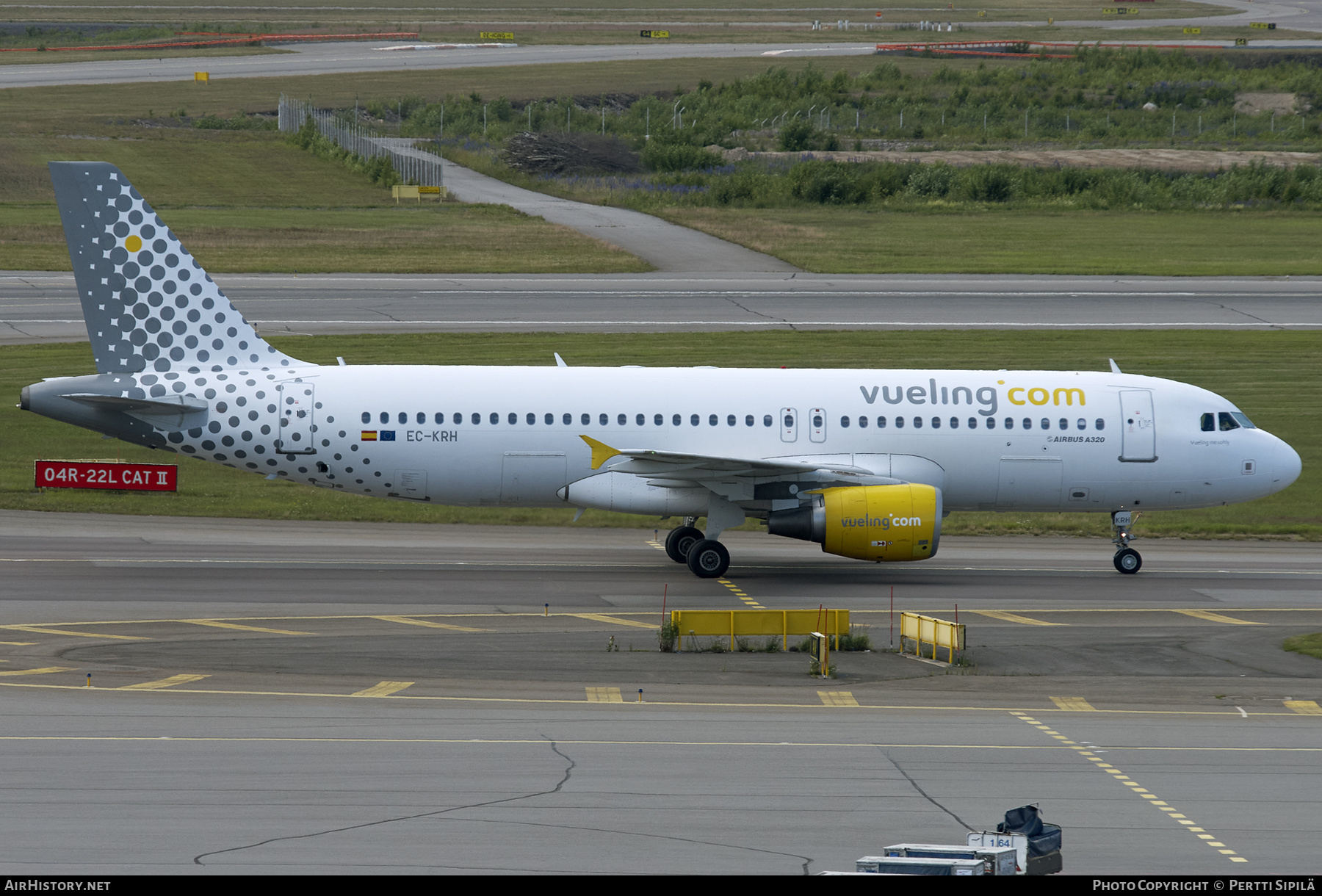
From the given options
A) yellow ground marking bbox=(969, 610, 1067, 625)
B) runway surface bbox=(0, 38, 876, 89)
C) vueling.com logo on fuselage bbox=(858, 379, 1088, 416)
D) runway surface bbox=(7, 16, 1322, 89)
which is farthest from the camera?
runway surface bbox=(7, 16, 1322, 89)

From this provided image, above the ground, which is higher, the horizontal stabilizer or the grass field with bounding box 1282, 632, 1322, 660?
the horizontal stabilizer

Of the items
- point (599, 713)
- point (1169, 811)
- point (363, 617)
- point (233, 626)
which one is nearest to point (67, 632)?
point (233, 626)

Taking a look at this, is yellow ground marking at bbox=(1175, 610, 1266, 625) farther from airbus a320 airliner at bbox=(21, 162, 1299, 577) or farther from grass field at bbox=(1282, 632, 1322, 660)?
airbus a320 airliner at bbox=(21, 162, 1299, 577)

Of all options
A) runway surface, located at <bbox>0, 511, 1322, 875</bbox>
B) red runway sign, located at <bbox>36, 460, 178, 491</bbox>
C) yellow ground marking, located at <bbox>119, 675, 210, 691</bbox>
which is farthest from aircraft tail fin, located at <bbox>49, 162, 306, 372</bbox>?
yellow ground marking, located at <bbox>119, 675, 210, 691</bbox>

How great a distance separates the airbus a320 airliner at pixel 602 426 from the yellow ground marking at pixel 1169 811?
11.7m

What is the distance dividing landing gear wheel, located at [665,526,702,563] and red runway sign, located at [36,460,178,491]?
46.0ft

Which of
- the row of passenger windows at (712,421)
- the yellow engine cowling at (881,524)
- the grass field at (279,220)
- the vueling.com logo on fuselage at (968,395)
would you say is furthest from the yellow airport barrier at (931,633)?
the grass field at (279,220)

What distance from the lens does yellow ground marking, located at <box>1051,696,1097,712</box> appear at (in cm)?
2191

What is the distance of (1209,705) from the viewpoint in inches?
874

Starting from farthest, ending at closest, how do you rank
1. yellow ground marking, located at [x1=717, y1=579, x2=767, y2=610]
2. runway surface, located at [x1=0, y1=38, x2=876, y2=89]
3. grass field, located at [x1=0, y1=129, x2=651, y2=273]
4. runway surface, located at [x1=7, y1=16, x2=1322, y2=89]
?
1. runway surface, located at [x1=7, y1=16, x2=1322, y2=89]
2. runway surface, located at [x1=0, y1=38, x2=876, y2=89]
3. grass field, located at [x1=0, y1=129, x2=651, y2=273]
4. yellow ground marking, located at [x1=717, y1=579, x2=767, y2=610]

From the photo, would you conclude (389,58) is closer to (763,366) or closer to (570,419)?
(763,366)

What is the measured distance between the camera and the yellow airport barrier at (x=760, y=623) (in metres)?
25.2

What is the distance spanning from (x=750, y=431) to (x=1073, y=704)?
1113 centimetres
